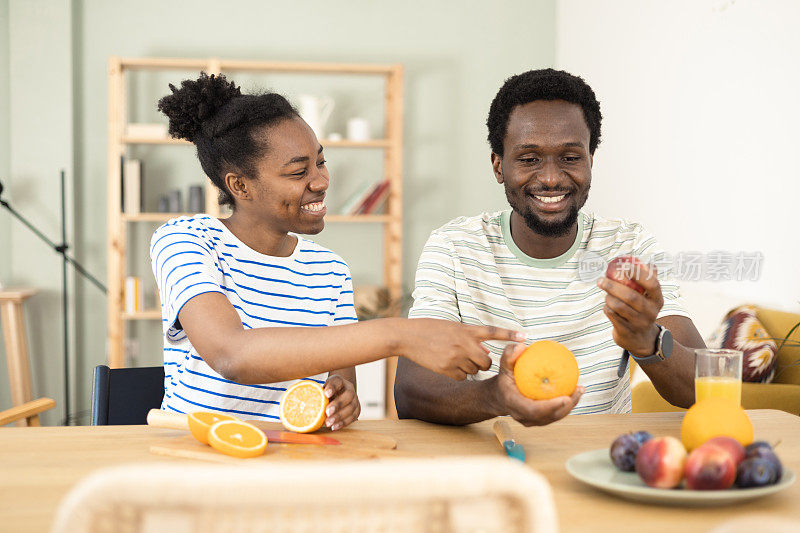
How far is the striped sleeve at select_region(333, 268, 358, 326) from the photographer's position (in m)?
1.80

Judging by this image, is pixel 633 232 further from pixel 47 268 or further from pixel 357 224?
pixel 47 268

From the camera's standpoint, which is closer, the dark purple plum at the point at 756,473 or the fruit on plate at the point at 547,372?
the dark purple plum at the point at 756,473

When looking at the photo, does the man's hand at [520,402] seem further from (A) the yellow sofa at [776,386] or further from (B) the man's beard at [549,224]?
(A) the yellow sofa at [776,386]

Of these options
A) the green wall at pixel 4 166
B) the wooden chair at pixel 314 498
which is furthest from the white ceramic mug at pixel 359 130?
the wooden chair at pixel 314 498

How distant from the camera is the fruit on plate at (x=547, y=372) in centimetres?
116

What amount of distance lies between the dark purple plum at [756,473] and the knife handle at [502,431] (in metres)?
0.37

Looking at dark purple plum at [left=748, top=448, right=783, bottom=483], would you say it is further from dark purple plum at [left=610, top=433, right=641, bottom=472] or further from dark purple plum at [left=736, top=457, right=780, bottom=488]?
dark purple plum at [left=610, top=433, right=641, bottom=472]

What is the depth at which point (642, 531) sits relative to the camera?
88cm

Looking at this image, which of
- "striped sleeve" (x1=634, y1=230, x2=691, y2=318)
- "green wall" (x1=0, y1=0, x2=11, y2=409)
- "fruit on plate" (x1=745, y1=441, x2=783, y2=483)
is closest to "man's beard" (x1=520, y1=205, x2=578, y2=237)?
"striped sleeve" (x1=634, y1=230, x2=691, y2=318)

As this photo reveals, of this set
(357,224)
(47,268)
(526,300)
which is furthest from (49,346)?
(526,300)

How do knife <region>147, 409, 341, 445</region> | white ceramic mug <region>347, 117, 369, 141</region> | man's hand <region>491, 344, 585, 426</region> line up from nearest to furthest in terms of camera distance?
man's hand <region>491, 344, 585, 426</region>
knife <region>147, 409, 341, 445</region>
white ceramic mug <region>347, 117, 369, 141</region>

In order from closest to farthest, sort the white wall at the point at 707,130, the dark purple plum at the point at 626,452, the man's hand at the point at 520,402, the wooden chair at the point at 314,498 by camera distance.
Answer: the wooden chair at the point at 314,498, the dark purple plum at the point at 626,452, the man's hand at the point at 520,402, the white wall at the point at 707,130

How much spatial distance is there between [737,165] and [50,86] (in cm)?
350

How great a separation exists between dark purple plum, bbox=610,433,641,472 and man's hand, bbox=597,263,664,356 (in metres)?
0.28
